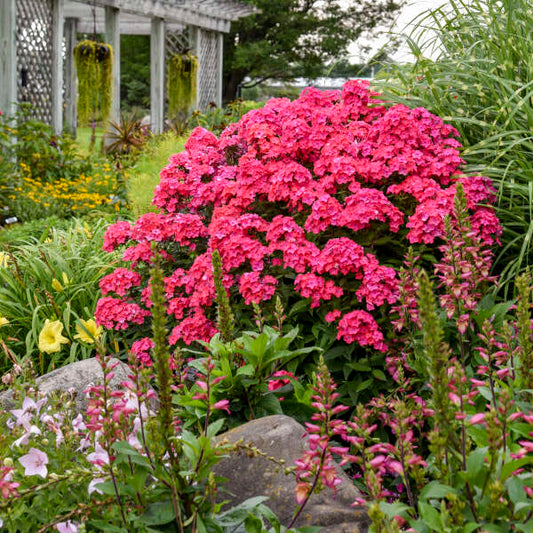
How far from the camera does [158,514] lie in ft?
5.72

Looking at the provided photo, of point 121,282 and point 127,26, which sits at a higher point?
point 127,26

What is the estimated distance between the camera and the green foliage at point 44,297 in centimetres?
392

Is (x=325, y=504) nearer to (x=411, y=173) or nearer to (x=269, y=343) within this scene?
(x=269, y=343)

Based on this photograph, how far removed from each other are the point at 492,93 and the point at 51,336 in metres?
2.56

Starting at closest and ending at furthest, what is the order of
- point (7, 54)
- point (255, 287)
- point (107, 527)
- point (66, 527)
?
point (107, 527)
point (66, 527)
point (255, 287)
point (7, 54)

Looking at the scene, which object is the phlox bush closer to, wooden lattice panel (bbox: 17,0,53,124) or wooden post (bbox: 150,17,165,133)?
wooden lattice panel (bbox: 17,0,53,124)

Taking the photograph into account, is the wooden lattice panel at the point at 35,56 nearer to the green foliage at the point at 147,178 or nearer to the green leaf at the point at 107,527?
the green foliage at the point at 147,178

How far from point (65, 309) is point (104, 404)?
2441mm

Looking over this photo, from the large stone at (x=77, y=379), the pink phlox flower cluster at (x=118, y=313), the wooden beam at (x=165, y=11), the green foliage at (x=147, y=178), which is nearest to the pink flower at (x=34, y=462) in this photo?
the large stone at (x=77, y=379)

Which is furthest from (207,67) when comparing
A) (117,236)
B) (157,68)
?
(117,236)

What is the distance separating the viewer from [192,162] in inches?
149

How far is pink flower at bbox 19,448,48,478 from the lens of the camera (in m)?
1.86

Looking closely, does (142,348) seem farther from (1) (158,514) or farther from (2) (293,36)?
(2) (293,36)

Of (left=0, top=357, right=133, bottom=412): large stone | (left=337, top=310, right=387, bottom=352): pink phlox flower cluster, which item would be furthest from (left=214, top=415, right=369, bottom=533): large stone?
(left=0, top=357, right=133, bottom=412): large stone
